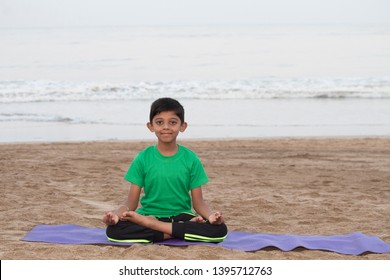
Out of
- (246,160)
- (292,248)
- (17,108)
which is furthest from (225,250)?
(17,108)

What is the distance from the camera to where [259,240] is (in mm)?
5652

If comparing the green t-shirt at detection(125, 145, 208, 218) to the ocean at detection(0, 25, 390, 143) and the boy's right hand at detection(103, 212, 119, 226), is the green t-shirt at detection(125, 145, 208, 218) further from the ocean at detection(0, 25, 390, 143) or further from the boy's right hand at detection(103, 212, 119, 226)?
the ocean at detection(0, 25, 390, 143)

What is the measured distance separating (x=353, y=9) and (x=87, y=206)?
77414 millimetres

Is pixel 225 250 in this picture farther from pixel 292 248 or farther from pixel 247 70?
pixel 247 70

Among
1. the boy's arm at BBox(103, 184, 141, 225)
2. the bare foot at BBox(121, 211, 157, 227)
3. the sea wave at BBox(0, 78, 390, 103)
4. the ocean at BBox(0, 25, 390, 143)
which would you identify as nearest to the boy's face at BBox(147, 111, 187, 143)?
the boy's arm at BBox(103, 184, 141, 225)

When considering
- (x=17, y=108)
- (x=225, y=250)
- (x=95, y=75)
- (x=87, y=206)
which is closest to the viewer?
(x=225, y=250)

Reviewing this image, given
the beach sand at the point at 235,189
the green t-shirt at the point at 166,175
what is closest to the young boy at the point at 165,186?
the green t-shirt at the point at 166,175

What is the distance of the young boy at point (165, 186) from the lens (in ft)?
17.6

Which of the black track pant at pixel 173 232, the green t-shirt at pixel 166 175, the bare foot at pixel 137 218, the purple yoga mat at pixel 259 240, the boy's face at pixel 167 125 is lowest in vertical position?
the purple yoga mat at pixel 259 240

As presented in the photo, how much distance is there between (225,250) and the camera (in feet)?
17.3

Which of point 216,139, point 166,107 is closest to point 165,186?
point 166,107

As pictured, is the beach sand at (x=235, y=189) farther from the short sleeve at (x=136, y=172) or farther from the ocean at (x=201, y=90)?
the ocean at (x=201, y=90)

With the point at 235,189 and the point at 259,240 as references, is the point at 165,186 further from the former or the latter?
the point at 235,189

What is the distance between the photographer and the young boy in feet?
17.6
